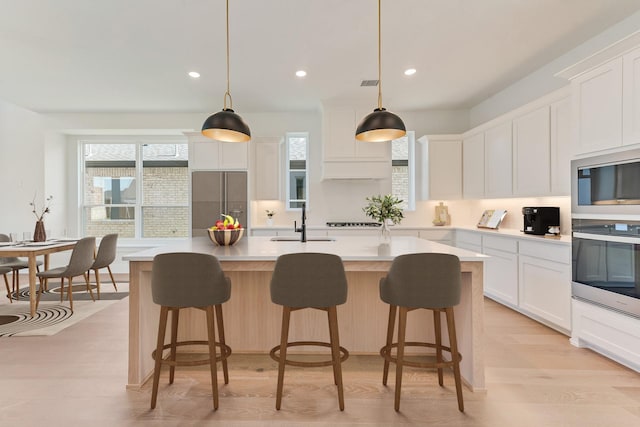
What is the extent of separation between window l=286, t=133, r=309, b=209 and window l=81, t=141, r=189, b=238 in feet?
6.91

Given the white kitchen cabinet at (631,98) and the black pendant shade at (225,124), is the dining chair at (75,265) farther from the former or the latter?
the white kitchen cabinet at (631,98)

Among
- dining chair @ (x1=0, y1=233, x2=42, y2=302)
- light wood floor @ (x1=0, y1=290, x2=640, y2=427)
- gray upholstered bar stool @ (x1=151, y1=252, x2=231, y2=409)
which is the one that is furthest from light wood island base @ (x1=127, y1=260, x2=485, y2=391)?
dining chair @ (x1=0, y1=233, x2=42, y2=302)

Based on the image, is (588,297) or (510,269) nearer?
(588,297)

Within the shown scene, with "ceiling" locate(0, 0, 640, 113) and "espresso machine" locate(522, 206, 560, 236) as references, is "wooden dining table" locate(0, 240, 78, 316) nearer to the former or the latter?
"ceiling" locate(0, 0, 640, 113)

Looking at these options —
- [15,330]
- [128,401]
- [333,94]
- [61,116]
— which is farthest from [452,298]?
[61,116]

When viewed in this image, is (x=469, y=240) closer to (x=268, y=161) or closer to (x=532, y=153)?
(x=532, y=153)

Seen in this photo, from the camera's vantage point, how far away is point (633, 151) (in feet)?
8.09

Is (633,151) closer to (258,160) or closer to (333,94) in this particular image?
(333,94)

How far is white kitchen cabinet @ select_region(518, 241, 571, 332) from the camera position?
3.21m

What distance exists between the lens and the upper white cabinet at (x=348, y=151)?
17.2 ft

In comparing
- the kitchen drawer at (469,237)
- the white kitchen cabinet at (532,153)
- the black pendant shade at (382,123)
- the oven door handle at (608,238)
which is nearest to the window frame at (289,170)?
the kitchen drawer at (469,237)

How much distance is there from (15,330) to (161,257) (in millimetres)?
2613

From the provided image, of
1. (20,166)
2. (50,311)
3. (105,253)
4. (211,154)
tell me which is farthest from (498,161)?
(20,166)

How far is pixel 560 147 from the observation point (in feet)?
11.7
